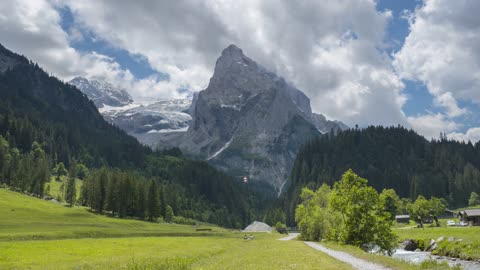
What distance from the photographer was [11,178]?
172 metres

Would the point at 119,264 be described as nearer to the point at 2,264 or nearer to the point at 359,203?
the point at 2,264

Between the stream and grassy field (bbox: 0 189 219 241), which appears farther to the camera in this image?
grassy field (bbox: 0 189 219 241)

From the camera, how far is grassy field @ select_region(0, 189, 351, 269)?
3769 cm

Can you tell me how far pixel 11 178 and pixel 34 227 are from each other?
97.1 m

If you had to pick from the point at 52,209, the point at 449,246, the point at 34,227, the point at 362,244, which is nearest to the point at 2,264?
the point at 362,244

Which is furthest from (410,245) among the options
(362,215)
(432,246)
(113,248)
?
(113,248)

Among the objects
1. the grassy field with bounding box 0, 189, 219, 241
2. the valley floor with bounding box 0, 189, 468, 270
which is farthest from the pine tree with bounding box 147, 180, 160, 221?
the grassy field with bounding box 0, 189, 219, 241

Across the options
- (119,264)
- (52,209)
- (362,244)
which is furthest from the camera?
(52,209)

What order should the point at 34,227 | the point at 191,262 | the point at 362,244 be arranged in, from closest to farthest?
1. the point at 191,262
2. the point at 362,244
3. the point at 34,227

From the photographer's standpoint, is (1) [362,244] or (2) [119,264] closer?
(2) [119,264]

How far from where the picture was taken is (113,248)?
5909 cm

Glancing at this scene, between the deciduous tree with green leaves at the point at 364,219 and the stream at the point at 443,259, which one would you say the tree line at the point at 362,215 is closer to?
the deciduous tree with green leaves at the point at 364,219

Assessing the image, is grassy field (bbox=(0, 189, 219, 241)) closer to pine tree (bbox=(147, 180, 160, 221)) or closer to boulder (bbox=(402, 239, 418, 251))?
pine tree (bbox=(147, 180, 160, 221))

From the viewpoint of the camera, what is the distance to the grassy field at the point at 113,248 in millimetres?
37688
